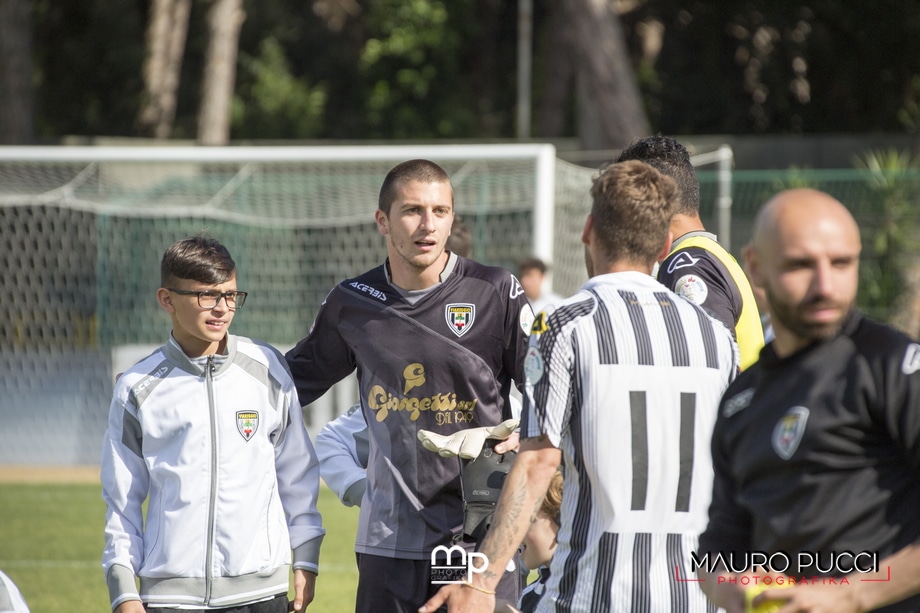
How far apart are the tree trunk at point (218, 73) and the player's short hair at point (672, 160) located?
18.9 m

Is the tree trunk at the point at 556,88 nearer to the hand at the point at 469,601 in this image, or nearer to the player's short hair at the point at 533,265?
the player's short hair at the point at 533,265

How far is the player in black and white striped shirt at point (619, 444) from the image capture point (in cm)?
282

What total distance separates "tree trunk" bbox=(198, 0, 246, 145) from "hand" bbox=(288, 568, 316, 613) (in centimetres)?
1915

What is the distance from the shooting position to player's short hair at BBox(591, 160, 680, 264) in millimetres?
2916

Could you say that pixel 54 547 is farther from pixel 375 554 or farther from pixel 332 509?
pixel 375 554

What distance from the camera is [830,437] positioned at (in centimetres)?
216

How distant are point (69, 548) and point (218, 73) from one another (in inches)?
584

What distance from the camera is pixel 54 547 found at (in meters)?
9.00

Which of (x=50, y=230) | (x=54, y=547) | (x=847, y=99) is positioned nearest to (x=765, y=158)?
(x=847, y=99)

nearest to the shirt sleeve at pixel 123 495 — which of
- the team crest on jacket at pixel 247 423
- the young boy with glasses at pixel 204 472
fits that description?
the young boy with glasses at pixel 204 472

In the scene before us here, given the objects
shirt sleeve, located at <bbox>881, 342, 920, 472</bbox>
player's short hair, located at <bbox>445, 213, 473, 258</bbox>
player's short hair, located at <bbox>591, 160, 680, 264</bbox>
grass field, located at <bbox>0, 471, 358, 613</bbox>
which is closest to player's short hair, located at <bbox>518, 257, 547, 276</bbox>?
grass field, located at <bbox>0, 471, 358, 613</bbox>

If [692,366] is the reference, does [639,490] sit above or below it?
below

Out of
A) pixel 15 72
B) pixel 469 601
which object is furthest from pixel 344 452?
pixel 15 72

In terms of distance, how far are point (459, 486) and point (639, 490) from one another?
1.18m
